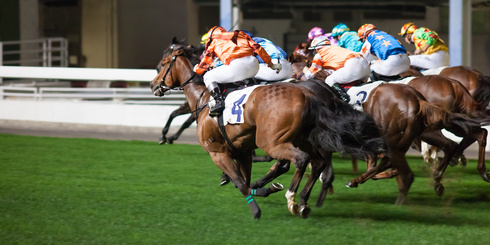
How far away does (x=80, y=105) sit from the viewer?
13.4 metres

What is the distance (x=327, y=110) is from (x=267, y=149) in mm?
586

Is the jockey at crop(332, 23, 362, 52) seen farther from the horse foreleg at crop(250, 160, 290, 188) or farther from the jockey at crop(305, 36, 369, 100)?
the horse foreleg at crop(250, 160, 290, 188)

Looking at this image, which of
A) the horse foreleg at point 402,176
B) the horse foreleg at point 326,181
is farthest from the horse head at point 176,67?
the horse foreleg at point 402,176

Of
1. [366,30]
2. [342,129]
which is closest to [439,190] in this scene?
[342,129]

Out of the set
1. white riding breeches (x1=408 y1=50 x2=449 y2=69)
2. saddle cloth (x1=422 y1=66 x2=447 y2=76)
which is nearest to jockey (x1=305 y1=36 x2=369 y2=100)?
saddle cloth (x1=422 y1=66 x2=447 y2=76)

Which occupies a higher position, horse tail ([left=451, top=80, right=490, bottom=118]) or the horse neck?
the horse neck

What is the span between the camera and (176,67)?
7.86 meters

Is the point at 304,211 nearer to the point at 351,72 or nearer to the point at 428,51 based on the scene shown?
the point at 351,72

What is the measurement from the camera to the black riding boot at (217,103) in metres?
6.51

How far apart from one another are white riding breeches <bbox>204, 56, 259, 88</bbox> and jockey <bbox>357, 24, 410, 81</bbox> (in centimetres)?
195

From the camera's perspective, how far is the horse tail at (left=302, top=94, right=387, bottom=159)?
6047mm

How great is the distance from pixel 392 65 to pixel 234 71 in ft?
7.36

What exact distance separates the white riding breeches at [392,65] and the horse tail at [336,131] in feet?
6.70

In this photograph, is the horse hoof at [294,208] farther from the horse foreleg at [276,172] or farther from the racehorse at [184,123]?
the racehorse at [184,123]
